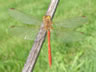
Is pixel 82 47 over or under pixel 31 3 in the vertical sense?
over

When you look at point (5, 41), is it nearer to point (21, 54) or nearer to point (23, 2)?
point (21, 54)

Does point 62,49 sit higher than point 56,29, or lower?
lower

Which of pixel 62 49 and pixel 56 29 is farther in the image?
pixel 62 49

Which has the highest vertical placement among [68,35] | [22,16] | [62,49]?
[22,16]

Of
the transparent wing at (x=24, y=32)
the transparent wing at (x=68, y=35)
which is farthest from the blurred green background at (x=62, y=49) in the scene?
the transparent wing at (x=24, y=32)

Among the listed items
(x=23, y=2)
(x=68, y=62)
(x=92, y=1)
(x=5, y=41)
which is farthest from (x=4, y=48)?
(x=23, y=2)

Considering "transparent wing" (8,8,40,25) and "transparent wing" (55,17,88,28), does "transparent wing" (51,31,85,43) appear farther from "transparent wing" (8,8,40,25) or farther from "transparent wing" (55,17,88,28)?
"transparent wing" (8,8,40,25)

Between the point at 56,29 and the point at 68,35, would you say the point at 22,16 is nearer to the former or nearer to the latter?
the point at 56,29

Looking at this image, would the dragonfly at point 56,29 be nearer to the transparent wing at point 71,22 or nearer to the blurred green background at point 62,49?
the transparent wing at point 71,22

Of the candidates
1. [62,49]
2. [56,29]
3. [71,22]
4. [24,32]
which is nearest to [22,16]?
[24,32]
